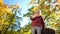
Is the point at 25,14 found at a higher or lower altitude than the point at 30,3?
lower

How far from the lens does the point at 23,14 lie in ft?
17.2

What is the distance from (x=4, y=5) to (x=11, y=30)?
0.81 m

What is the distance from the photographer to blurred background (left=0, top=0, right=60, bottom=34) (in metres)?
5.06

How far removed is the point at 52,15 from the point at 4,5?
1519mm

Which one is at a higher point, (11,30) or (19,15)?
(19,15)

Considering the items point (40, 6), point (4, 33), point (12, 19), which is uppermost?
point (40, 6)

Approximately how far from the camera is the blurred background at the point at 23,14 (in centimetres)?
506

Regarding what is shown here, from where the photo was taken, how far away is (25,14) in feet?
17.2

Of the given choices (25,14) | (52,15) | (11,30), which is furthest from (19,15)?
(52,15)

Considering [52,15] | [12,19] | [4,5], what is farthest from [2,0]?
[52,15]

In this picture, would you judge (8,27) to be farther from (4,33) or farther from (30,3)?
(30,3)

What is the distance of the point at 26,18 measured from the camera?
5.20m

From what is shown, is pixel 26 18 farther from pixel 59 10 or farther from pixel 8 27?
pixel 59 10

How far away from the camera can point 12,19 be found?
5.28 meters
